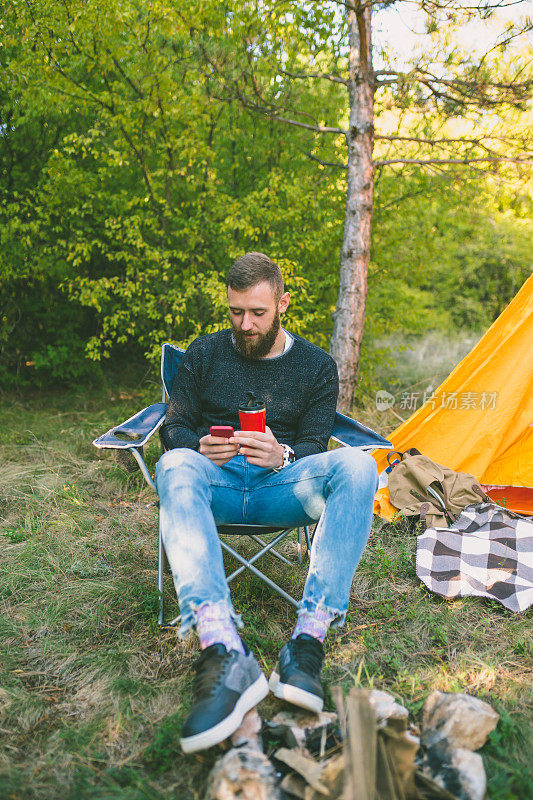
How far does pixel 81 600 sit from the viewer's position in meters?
2.07

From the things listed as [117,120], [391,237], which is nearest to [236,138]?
[117,120]

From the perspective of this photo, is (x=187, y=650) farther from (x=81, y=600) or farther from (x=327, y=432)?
(x=327, y=432)

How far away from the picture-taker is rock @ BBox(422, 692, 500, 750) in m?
1.34

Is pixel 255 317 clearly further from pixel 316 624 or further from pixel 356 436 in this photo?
pixel 316 624

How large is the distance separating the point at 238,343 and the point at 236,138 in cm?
335

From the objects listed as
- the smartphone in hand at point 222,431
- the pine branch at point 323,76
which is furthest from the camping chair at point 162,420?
the pine branch at point 323,76

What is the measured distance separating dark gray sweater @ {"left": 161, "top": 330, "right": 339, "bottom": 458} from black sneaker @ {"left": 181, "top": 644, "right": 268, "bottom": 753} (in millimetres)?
846

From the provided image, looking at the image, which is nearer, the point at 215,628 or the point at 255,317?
the point at 215,628

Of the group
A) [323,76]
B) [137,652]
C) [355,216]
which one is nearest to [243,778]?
[137,652]

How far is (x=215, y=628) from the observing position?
4.59ft

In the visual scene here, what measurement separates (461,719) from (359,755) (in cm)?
41

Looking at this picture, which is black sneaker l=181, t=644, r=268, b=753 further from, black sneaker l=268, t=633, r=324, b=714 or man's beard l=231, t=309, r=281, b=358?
man's beard l=231, t=309, r=281, b=358

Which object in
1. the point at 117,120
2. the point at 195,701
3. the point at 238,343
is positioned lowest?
the point at 195,701

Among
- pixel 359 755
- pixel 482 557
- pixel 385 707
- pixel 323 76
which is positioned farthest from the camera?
pixel 323 76
